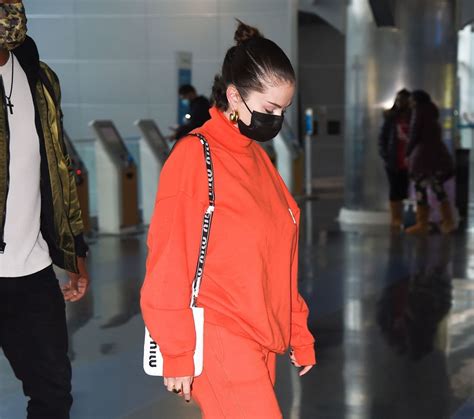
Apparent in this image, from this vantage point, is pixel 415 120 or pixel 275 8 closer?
pixel 415 120

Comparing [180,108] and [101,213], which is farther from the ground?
[180,108]

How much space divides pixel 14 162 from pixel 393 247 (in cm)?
732

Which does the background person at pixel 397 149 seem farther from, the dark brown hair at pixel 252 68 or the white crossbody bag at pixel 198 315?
the white crossbody bag at pixel 198 315

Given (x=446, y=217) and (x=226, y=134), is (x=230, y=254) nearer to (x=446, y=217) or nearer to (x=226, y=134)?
(x=226, y=134)

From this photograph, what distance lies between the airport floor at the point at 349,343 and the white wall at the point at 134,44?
33.0 ft

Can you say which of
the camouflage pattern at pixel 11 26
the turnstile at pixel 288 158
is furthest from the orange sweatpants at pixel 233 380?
the turnstile at pixel 288 158

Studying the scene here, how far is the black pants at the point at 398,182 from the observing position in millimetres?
10891

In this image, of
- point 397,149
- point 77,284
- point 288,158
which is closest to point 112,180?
point 397,149

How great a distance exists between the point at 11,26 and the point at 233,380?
3.82 ft

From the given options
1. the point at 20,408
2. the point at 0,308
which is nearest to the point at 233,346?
the point at 0,308

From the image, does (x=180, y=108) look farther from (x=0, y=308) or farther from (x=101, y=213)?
(x=0, y=308)

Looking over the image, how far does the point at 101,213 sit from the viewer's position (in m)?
11.0

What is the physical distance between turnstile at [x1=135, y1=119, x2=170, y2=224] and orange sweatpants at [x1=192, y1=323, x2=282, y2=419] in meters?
9.35

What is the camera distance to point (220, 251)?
7.28 ft
